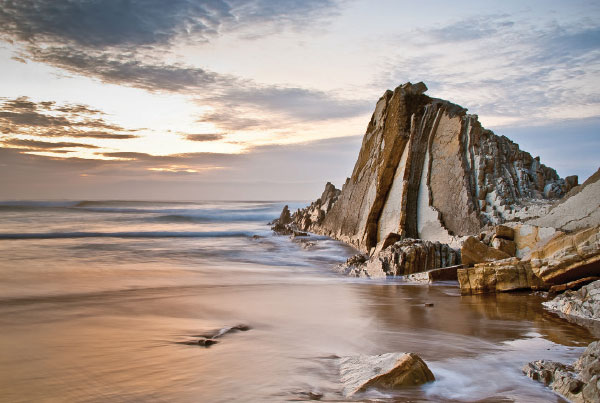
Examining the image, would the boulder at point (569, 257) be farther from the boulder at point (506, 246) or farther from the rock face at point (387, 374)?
the rock face at point (387, 374)

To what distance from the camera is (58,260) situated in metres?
11.9

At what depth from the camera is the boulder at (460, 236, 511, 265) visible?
7.18 m

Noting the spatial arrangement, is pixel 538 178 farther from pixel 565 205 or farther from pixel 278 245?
pixel 278 245

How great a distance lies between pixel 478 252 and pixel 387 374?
4596 mm

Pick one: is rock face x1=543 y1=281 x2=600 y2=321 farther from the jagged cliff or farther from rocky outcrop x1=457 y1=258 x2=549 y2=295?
the jagged cliff

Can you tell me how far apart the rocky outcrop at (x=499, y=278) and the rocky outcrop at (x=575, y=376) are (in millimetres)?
3288

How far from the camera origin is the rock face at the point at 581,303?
5.02m

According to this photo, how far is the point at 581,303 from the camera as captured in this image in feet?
17.1

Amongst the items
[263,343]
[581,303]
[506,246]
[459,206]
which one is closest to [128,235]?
[459,206]

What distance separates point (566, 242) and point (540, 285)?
900 millimetres

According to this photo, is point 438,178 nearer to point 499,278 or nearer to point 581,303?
point 499,278

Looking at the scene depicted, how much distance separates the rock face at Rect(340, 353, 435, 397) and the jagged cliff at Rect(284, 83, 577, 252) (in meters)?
5.95

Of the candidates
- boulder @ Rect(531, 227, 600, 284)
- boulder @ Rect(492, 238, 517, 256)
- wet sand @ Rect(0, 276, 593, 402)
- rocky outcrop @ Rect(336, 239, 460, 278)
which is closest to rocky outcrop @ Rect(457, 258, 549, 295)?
wet sand @ Rect(0, 276, 593, 402)

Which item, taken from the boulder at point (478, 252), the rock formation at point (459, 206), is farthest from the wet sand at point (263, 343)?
the rock formation at point (459, 206)
